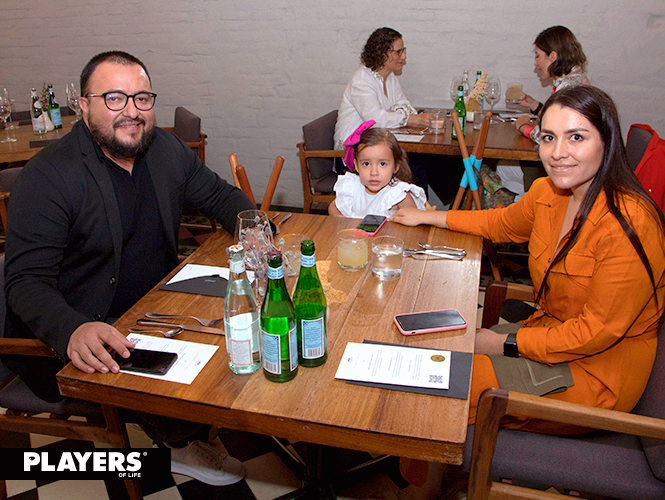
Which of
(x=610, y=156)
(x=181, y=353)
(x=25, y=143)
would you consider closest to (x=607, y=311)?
(x=610, y=156)

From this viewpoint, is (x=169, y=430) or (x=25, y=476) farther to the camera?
(x=25, y=476)

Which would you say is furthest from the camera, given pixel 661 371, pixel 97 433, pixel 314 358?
pixel 97 433

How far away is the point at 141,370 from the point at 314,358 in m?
0.39

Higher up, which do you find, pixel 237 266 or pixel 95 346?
pixel 237 266

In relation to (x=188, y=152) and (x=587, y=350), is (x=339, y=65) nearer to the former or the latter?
(x=188, y=152)

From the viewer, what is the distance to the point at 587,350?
135 centimetres

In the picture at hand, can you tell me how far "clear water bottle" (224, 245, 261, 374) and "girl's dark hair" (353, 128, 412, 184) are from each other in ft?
4.76

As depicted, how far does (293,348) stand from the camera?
3.59 feet

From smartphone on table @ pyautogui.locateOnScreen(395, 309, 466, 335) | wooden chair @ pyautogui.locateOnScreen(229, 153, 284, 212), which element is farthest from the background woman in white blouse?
smartphone on table @ pyautogui.locateOnScreen(395, 309, 466, 335)

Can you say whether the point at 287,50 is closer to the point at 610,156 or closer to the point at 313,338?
the point at 610,156

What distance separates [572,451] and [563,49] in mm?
2817


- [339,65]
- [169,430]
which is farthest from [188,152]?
[339,65]

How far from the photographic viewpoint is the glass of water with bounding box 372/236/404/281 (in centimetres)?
158

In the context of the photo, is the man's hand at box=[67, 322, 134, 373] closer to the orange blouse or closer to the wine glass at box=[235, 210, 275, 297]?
the wine glass at box=[235, 210, 275, 297]
